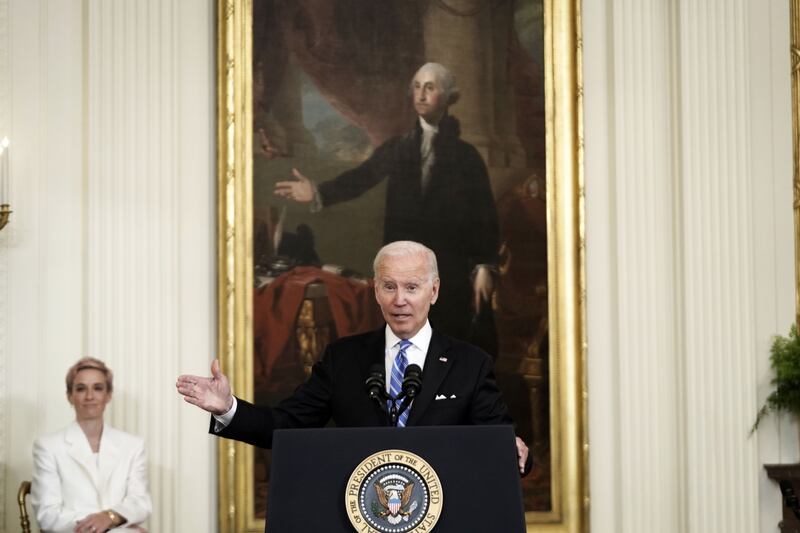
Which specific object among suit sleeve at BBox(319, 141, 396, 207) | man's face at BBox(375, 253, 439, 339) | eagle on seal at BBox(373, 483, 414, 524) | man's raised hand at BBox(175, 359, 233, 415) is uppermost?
suit sleeve at BBox(319, 141, 396, 207)

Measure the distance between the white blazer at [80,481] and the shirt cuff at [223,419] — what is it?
2.67 meters

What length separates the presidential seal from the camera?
10.1 ft

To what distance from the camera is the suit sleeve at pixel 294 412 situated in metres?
3.84

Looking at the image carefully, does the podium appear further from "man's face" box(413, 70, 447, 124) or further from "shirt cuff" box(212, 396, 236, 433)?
"man's face" box(413, 70, 447, 124)

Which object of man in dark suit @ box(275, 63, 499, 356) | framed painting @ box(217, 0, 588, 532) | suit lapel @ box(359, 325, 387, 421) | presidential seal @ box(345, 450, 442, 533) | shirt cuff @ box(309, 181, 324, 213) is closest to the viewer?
presidential seal @ box(345, 450, 442, 533)

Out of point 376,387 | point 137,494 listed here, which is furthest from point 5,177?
point 376,387

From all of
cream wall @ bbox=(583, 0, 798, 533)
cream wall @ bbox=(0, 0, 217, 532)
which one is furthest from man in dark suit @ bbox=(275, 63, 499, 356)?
cream wall @ bbox=(0, 0, 217, 532)

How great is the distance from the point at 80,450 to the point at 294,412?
2626mm

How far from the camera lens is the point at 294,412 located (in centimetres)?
415

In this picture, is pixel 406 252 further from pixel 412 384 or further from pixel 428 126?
pixel 428 126

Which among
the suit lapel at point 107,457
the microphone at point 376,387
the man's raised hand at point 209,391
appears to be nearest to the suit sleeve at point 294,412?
the man's raised hand at point 209,391

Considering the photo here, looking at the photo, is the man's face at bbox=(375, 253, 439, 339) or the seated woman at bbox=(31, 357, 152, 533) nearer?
the man's face at bbox=(375, 253, 439, 339)

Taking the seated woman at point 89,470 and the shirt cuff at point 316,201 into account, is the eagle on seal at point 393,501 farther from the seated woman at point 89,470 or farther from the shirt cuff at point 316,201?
the shirt cuff at point 316,201

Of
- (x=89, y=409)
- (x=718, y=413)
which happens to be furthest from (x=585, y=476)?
(x=89, y=409)
